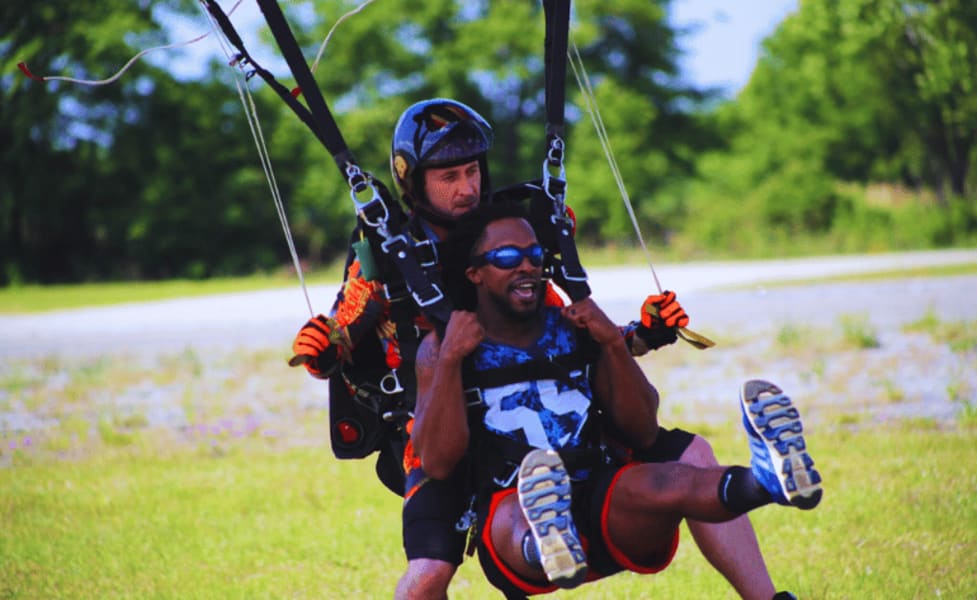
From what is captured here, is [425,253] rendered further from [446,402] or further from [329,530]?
[329,530]

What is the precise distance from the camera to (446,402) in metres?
3.13

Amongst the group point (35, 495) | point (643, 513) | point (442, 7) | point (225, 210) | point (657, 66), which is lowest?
point (35, 495)

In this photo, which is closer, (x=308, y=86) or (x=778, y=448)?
(x=778, y=448)

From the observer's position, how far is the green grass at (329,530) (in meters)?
5.08

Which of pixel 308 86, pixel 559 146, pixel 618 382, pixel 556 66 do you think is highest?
pixel 556 66

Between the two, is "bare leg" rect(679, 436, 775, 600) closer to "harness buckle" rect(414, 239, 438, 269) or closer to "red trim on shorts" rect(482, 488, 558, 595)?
"red trim on shorts" rect(482, 488, 558, 595)

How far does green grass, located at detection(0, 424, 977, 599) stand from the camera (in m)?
5.08

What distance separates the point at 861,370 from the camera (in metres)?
10.5

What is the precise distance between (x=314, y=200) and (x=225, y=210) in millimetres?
3812

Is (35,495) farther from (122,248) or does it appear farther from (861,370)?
(122,248)

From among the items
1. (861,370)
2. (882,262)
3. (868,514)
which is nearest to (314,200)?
(882,262)

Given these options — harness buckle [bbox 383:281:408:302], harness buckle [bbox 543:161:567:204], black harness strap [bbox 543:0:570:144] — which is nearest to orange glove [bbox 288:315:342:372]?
harness buckle [bbox 383:281:408:302]

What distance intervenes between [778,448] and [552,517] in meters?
0.63

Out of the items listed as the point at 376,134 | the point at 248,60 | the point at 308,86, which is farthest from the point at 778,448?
the point at 376,134
